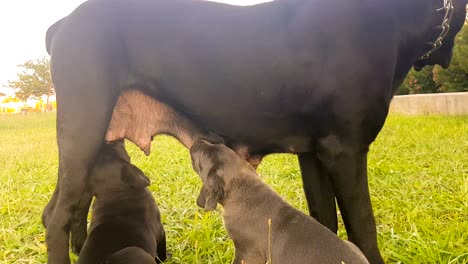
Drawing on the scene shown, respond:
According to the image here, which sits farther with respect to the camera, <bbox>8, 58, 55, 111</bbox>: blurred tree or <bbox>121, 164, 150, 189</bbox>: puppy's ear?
<bbox>8, 58, 55, 111</bbox>: blurred tree

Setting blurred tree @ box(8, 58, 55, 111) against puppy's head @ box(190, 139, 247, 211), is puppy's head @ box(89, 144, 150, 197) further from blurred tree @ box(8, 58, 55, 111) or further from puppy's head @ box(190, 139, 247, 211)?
blurred tree @ box(8, 58, 55, 111)

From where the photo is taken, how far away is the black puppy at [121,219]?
224cm

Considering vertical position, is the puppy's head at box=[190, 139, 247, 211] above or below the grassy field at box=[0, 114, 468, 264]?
above

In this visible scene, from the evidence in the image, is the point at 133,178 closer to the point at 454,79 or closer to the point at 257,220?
the point at 257,220

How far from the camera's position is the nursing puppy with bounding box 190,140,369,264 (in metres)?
2.03

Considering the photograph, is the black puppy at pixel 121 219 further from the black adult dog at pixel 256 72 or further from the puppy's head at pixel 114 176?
the black adult dog at pixel 256 72

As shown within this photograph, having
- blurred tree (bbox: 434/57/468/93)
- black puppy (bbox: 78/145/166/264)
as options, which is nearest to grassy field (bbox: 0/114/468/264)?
black puppy (bbox: 78/145/166/264)

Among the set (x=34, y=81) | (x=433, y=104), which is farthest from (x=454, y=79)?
(x=34, y=81)

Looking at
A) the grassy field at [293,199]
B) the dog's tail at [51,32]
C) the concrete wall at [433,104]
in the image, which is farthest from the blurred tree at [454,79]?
the dog's tail at [51,32]

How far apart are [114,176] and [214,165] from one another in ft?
2.33

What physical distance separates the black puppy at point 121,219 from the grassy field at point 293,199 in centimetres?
36

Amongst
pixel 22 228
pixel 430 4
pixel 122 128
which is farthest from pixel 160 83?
pixel 22 228

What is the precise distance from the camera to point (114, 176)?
2863 mm

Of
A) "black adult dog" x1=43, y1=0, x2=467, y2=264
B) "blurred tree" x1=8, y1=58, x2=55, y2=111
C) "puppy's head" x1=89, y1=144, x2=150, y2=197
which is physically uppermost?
"black adult dog" x1=43, y1=0, x2=467, y2=264
